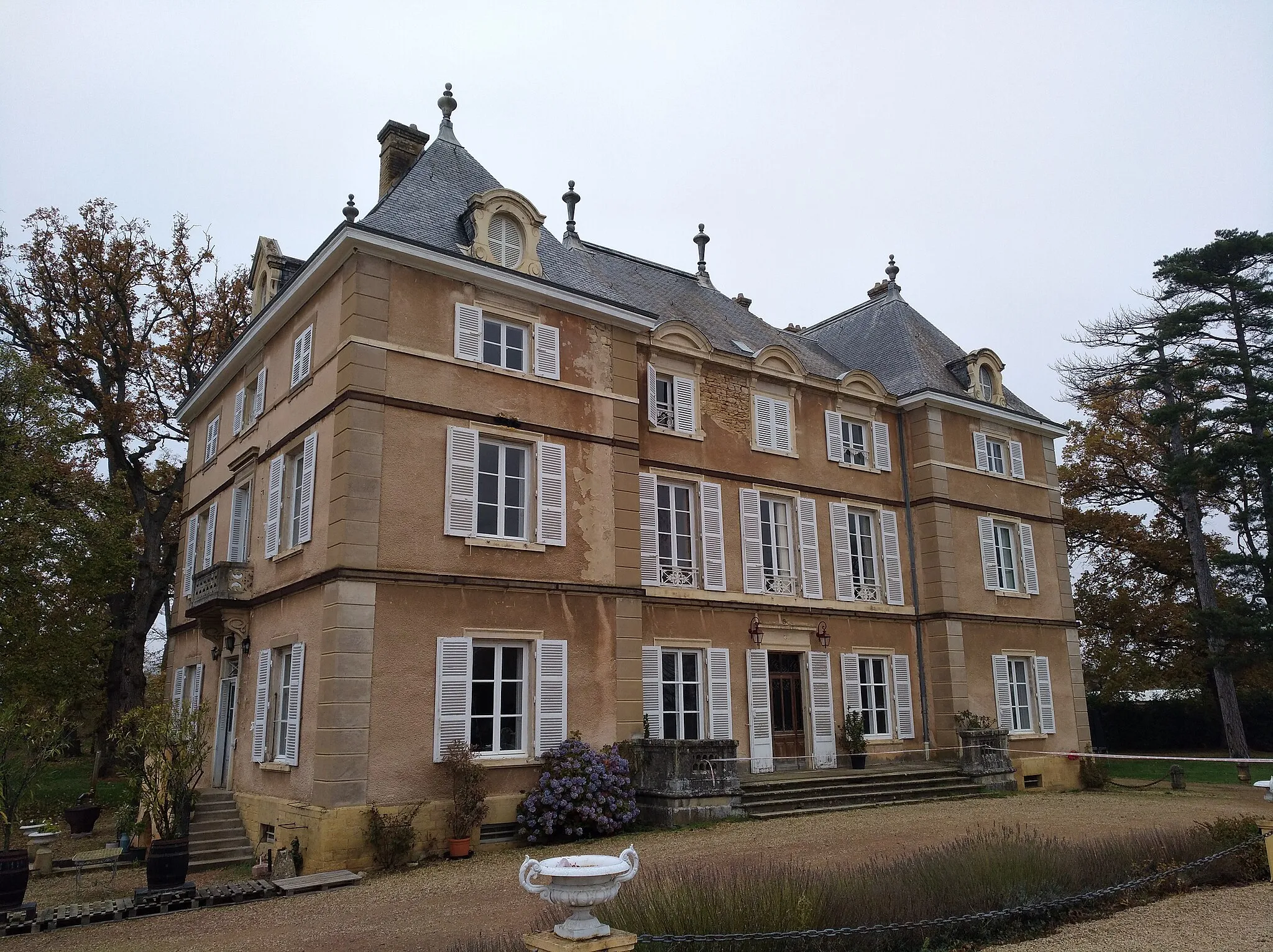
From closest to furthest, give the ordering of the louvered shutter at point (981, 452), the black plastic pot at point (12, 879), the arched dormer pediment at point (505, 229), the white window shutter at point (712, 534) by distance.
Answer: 1. the black plastic pot at point (12, 879)
2. the arched dormer pediment at point (505, 229)
3. the white window shutter at point (712, 534)
4. the louvered shutter at point (981, 452)

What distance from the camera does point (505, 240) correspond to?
14.2 meters

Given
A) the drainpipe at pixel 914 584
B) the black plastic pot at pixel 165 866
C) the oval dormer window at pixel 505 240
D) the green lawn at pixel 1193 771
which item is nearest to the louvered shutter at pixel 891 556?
the drainpipe at pixel 914 584

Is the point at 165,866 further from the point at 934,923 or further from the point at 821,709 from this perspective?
the point at 821,709

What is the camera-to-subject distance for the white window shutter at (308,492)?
505 inches

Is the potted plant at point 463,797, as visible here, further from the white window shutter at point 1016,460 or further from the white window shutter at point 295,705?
the white window shutter at point 1016,460

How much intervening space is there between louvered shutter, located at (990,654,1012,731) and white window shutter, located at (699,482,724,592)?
6826mm

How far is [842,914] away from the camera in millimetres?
6582

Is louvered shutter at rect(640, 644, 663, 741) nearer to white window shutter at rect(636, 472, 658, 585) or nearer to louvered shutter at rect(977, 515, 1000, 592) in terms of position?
white window shutter at rect(636, 472, 658, 585)

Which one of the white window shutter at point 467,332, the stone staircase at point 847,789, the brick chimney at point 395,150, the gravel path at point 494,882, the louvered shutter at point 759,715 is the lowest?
the gravel path at point 494,882

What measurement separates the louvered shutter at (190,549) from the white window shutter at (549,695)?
9.08 meters

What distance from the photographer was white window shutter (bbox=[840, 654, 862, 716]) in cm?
1730

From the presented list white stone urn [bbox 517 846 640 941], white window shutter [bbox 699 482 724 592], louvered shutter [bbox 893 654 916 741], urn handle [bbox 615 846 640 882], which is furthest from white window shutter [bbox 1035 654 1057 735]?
white stone urn [bbox 517 846 640 941]

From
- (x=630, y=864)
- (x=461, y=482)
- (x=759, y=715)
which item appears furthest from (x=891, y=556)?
(x=630, y=864)

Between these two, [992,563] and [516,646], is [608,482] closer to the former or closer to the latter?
[516,646]
